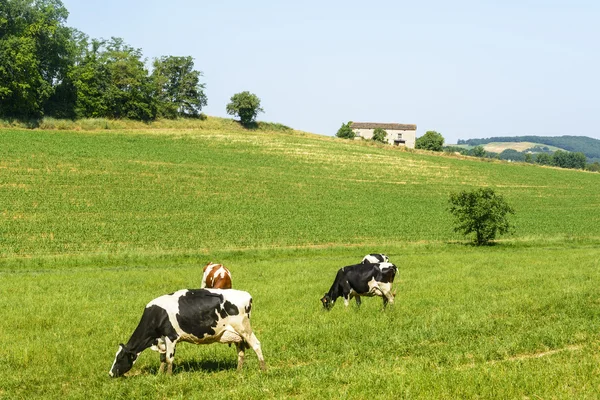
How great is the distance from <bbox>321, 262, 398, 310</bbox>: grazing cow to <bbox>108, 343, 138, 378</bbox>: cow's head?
820 cm

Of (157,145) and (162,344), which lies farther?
(157,145)

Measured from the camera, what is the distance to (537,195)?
248ft

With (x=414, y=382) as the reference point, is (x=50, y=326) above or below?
below

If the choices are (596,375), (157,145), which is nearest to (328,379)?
(596,375)

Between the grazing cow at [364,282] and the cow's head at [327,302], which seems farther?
the cow's head at [327,302]

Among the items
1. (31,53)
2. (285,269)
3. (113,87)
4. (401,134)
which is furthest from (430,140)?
(285,269)

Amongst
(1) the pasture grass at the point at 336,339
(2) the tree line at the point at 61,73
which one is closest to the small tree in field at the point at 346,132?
(2) the tree line at the point at 61,73

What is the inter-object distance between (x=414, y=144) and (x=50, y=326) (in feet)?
530

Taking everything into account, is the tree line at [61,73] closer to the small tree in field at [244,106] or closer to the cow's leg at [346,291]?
the small tree in field at [244,106]

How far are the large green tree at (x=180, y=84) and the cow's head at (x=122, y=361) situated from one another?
333 feet

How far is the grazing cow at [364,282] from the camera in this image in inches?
729

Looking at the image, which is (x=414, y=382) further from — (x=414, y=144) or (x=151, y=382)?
(x=414, y=144)

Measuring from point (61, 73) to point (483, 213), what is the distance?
249 feet

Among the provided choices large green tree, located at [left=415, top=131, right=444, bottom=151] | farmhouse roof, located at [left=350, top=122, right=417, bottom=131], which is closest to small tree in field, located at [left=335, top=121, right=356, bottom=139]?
farmhouse roof, located at [left=350, top=122, right=417, bottom=131]
